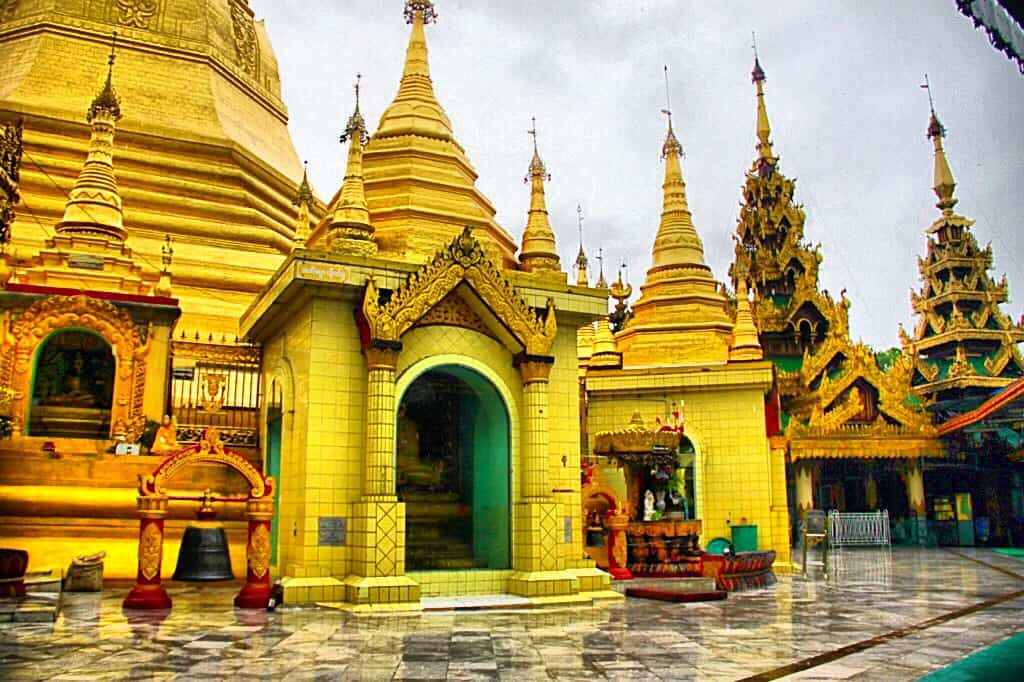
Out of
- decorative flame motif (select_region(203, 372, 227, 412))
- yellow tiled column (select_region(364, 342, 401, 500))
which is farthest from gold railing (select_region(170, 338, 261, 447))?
yellow tiled column (select_region(364, 342, 401, 500))

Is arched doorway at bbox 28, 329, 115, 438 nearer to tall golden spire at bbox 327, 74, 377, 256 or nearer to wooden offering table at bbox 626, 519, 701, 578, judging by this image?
tall golden spire at bbox 327, 74, 377, 256

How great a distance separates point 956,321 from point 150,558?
36916 millimetres

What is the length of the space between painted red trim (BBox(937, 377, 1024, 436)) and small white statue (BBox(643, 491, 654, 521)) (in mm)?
17988

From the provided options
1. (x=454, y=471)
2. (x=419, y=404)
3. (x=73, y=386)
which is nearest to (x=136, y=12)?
(x=73, y=386)

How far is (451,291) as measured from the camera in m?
13.6

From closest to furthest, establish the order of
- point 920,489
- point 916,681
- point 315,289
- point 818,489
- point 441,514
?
point 916,681 → point 315,289 → point 441,514 → point 920,489 → point 818,489

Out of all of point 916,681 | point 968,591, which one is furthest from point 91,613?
point 968,591

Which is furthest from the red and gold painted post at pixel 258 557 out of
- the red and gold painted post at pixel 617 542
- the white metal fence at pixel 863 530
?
the white metal fence at pixel 863 530

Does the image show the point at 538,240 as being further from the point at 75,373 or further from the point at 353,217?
the point at 75,373

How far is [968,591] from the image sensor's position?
15.6m

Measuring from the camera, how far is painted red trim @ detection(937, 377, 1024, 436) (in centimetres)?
3042

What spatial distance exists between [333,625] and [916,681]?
19.9 ft

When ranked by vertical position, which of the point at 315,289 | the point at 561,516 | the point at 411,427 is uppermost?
the point at 315,289

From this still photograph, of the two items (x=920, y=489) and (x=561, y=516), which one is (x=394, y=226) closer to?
(x=561, y=516)
